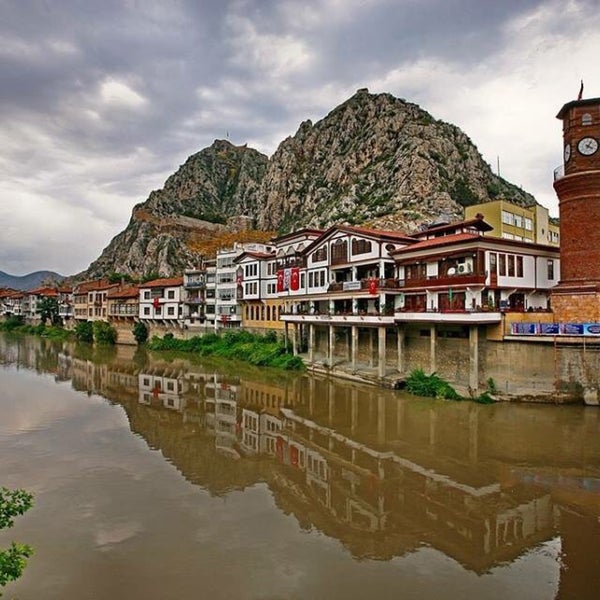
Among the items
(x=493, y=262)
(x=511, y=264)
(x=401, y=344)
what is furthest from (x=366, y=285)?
(x=511, y=264)

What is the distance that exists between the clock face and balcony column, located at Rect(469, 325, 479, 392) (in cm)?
1191

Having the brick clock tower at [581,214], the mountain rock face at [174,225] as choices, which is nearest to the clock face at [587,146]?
the brick clock tower at [581,214]

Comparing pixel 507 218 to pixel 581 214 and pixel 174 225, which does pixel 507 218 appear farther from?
pixel 174 225

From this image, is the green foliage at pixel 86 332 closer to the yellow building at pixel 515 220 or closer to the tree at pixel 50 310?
the tree at pixel 50 310

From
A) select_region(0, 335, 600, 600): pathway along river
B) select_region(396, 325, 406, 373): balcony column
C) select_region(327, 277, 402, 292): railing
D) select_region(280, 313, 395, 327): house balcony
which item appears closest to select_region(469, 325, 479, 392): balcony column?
select_region(0, 335, 600, 600): pathway along river

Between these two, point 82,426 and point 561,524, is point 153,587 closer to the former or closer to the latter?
point 561,524

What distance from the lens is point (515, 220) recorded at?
56.8 metres

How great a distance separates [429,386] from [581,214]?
1387 cm

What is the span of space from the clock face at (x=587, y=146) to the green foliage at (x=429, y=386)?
16092 mm

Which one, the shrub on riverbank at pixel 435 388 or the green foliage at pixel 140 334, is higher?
the green foliage at pixel 140 334

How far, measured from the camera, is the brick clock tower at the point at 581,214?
1071 inches

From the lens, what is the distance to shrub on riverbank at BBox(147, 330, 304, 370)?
4624 cm

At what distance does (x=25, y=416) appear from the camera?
89.6 ft

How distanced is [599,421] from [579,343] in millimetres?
4442
